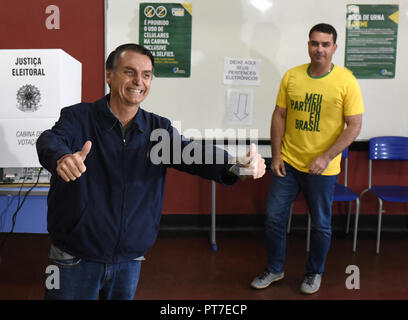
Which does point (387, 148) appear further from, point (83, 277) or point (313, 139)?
point (83, 277)

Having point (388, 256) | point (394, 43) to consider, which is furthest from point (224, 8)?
point (388, 256)

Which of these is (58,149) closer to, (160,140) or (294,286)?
(160,140)

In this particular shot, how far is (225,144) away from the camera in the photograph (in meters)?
3.24

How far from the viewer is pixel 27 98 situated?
214 centimetres

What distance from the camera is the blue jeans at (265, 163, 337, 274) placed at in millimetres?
2270

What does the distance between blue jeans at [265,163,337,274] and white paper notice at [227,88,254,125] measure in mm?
996

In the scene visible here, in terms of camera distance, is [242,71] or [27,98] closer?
[27,98]

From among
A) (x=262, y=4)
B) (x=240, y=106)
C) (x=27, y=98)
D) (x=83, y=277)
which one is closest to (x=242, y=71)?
(x=240, y=106)

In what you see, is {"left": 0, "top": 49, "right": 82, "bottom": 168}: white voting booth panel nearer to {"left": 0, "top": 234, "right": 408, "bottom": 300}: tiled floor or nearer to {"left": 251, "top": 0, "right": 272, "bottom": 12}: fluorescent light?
{"left": 0, "top": 234, "right": 408, "bottom": 300}: tiled floor

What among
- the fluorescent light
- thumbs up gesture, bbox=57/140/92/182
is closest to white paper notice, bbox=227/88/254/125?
the fluorescent light

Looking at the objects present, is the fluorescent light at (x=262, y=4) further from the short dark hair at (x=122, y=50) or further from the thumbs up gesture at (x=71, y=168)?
the thumbs up gesture at (x=71, y=168)

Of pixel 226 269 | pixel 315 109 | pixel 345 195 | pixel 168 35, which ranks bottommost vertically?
pixel 226 269

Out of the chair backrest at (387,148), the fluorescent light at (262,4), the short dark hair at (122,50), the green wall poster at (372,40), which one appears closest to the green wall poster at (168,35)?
the fluorescent light at (262,4)

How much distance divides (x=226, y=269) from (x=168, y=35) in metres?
1.93
